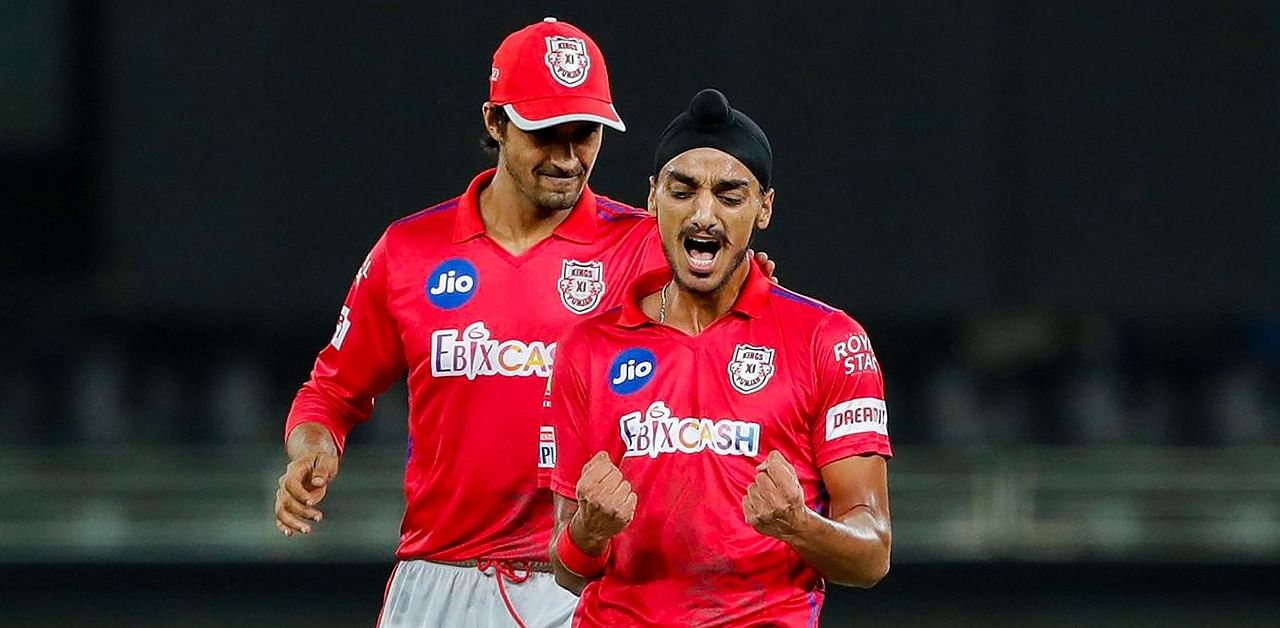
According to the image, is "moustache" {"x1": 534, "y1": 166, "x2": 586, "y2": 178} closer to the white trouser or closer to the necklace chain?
the necklace chain

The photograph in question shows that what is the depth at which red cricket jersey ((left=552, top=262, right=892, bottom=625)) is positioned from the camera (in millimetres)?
2916

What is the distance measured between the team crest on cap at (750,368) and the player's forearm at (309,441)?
97 cm

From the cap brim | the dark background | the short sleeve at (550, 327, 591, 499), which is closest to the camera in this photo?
the short sleeve at (550, 327, 591, 499)

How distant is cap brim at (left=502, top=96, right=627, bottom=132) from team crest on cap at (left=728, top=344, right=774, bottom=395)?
2.37 feet

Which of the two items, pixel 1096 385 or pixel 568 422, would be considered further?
pixel 1096 385

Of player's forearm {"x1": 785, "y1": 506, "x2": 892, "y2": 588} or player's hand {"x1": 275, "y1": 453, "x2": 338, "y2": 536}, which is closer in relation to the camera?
player's forearm {"x1": 785, "y1": 506, "x2": 892, "y2": 588}

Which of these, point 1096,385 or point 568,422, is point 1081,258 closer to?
point 1096,385

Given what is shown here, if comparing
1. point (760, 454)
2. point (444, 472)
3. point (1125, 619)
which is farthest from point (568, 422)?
point (1125, 619)

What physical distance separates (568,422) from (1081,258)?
739cm

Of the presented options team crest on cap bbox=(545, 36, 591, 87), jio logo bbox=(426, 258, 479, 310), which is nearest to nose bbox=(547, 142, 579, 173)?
team crest on cap bbox=(545, 36, 591, 87)

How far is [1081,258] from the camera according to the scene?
10055 mm

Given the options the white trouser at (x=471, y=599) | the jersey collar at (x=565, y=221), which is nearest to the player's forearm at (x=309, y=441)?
the white trouser at (x=471, y=599)

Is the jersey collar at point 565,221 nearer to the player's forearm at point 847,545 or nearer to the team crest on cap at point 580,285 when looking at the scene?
the team crest on cap at point 580,285

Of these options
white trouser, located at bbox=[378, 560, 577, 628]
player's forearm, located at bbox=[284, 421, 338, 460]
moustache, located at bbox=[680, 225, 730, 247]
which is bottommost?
white trouser, located at bbox=[378, 560, 577, 628]
